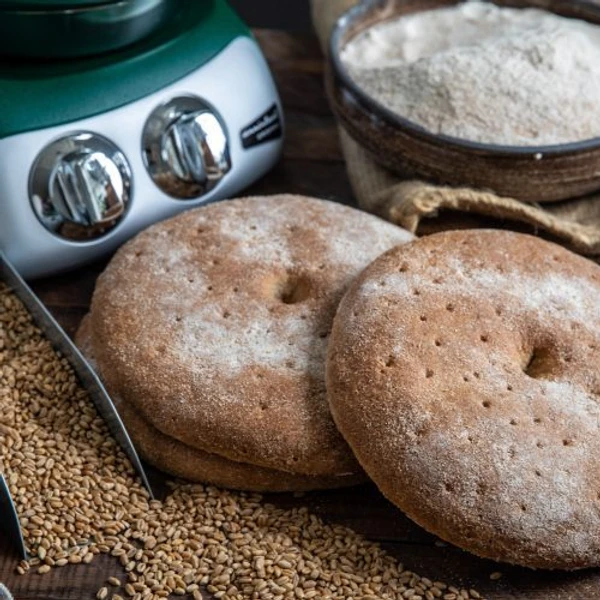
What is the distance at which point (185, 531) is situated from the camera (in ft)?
3.67

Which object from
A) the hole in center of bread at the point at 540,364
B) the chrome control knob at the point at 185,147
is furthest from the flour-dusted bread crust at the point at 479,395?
the chrome control knob at the point at 185,147

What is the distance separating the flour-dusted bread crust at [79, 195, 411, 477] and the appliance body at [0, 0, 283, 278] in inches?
3.9

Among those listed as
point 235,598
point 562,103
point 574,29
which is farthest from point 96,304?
point 574,29

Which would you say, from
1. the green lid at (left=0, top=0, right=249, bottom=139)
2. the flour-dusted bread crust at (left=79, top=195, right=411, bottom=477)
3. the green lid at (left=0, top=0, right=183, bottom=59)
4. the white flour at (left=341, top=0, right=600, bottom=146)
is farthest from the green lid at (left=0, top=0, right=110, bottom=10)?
the white flour at (left=341, top=0, right=600, bottom=146)

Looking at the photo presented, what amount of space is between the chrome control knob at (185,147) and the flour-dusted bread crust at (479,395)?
0.38 m

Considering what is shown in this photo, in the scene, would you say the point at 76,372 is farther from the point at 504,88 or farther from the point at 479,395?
the point at 504,88

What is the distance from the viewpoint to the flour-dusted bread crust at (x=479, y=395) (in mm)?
1030

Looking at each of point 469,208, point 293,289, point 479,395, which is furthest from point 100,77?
point 479,395

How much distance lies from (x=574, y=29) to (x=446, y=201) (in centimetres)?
42

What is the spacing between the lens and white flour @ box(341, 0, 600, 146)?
1.42 metres

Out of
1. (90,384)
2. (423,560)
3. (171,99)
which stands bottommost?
(423,560)

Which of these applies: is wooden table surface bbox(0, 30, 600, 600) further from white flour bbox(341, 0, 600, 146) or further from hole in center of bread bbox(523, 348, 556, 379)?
white flour bbox(341, 0, 600, 146)

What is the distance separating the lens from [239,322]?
1.21m

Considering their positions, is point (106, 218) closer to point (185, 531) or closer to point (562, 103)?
point (185, 531)
